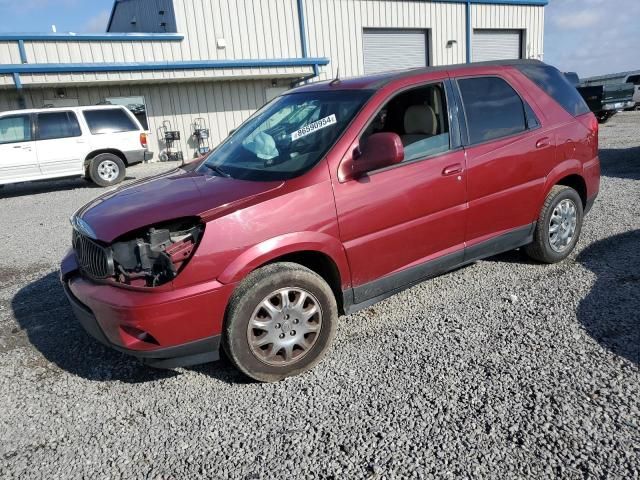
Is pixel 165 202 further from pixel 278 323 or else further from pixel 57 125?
pixel 57 125

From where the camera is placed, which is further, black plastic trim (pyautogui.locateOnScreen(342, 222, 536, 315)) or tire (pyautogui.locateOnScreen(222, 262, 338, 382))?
black plastic trim (pyautogui.locateOnScreen(342, 222, 536, 315))

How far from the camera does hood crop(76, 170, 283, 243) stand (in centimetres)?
304

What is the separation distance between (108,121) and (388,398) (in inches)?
458

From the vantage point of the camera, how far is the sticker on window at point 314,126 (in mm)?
3626

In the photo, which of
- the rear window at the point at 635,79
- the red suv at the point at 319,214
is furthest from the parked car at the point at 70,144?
the rear window at the point at 635,79

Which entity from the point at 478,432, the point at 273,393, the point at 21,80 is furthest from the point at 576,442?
the point at 21,80

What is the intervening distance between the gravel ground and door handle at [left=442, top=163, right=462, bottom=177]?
1.09 meters

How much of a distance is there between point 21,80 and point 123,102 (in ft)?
10.8

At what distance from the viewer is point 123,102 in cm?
1745

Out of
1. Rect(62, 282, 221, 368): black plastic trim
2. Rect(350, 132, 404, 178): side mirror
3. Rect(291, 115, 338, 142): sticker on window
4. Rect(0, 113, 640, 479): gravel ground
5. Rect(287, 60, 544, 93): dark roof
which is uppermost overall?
Rect(287, 60, 544, 93): dark roof

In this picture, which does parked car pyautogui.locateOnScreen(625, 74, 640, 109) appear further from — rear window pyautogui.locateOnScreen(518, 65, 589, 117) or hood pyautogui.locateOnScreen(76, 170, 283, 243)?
hood pyautogui.locateOnScreen(76, 170, 283, 243)

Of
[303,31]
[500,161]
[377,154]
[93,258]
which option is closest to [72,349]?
[93,258]

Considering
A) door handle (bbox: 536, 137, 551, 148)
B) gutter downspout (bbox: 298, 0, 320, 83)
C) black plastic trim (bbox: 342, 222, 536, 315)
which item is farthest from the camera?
gutter downspout (bbox: 298, 0, 320, 83)

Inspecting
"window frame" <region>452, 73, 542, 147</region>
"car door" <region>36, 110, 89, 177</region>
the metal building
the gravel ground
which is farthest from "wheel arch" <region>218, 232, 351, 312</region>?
the metal building
